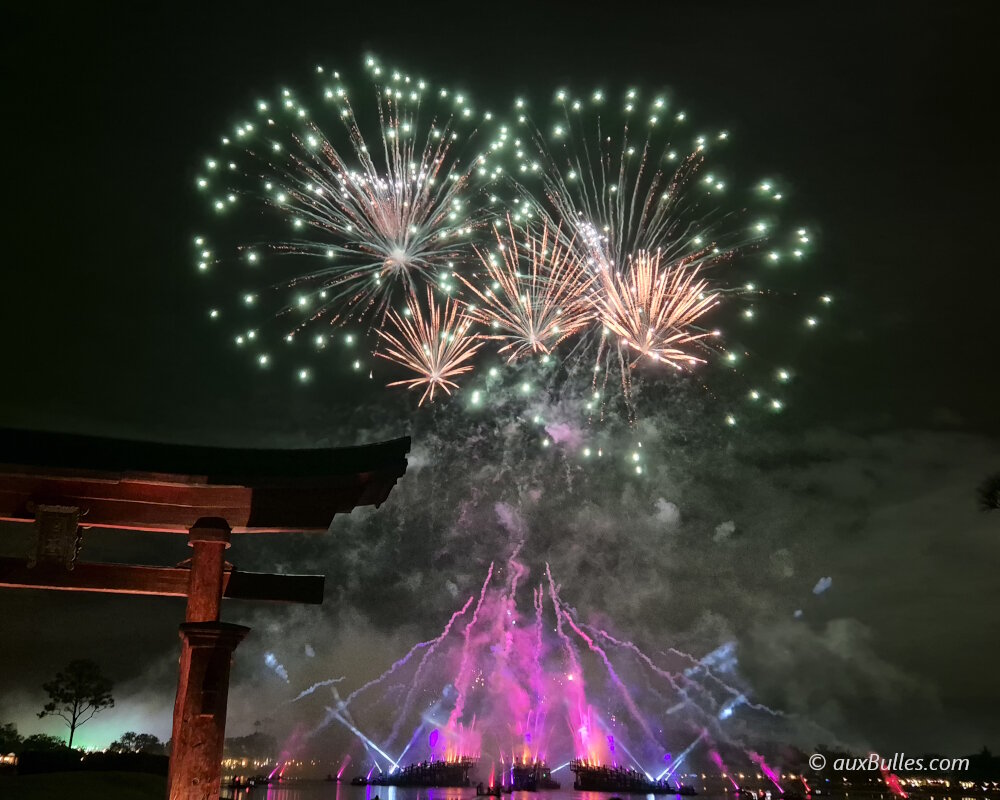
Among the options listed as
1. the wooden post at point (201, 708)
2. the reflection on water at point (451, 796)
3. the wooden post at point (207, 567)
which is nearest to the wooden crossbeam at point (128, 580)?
the wooden post at point (207, 567)

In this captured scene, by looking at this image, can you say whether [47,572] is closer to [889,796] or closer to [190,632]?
[190,632]

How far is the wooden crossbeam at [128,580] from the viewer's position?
9164 mm

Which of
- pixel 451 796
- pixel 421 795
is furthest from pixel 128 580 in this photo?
pixel 421 795

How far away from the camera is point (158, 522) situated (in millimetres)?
9414

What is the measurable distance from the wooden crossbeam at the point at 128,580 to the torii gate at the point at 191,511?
13 millimetres

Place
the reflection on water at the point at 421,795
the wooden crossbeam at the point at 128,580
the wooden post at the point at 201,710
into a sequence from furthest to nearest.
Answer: the reflection on water at the point at 421,795 < the wooden crossbeam at the point at 128,580 < the wooden post at the point at 201,710

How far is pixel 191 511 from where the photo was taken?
927 centimetres

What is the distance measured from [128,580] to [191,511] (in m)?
1.28

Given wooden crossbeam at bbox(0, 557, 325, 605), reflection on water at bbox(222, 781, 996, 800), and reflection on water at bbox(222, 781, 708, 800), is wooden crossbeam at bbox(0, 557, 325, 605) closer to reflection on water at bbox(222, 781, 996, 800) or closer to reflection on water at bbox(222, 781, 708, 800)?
reflection on water at bbox(222, 781, 708, 800)

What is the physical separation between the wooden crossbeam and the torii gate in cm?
1

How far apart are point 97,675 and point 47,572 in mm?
32986

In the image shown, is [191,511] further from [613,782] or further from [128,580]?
[613,782]

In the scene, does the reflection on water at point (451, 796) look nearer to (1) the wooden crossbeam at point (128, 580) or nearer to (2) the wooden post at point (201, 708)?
(1) the wooden crossbeam at point (128, 580)

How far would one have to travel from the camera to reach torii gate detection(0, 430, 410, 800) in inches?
319
